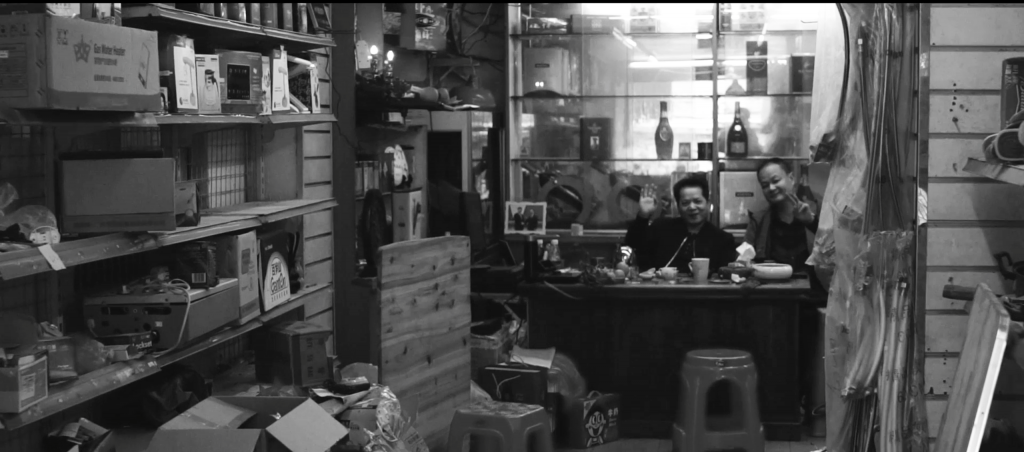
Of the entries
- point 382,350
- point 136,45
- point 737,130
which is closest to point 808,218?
point 737,130

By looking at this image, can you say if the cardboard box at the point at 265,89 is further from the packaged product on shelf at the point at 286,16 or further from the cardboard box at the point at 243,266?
the cardboard box at the point at 243,266

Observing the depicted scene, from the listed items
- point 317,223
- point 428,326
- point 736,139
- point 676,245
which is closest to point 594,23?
point 736,139

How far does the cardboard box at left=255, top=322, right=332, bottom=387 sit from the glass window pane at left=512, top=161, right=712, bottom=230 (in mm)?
3231

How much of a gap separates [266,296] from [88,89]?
1.53 m

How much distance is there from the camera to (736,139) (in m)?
6.98

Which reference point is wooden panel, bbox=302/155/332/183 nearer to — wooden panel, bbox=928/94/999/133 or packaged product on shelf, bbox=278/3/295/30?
packaged product on shelf, bbox=278/3/295/30

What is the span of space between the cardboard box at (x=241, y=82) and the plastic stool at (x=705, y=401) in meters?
2.31

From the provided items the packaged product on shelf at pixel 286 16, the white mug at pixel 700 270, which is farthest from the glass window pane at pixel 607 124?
the packaged product on shelf at pixel 286 16

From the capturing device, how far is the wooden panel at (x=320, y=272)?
519 cm

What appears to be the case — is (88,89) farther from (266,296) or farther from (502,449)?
(502,449)

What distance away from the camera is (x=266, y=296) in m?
4.16

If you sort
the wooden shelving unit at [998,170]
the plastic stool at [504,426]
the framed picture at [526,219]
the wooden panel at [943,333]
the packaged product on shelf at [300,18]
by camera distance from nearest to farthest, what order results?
the wooden shelving unit at [998,170] → the wooden panel at [943,333] → the plastic stool at [504,426] → the packaged product on shelf at [300,18] → the framed picture at [526,219]

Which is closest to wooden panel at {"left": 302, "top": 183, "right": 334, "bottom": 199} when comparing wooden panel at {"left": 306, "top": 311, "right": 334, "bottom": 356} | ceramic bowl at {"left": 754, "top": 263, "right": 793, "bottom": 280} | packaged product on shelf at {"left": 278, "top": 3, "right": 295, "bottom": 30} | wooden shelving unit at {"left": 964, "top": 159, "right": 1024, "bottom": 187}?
wooden panel at {"left": 306, "top": 311, "right": 334, "bottom": 356}

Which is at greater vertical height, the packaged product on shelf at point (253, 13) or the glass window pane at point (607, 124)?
the packaged product on shelf at point (253, 13)
